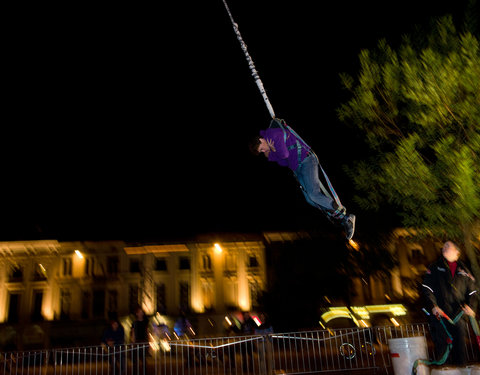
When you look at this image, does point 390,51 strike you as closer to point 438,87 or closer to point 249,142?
point 438,87

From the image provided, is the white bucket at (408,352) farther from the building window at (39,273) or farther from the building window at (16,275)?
the building window at (16,275)

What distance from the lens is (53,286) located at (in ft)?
173

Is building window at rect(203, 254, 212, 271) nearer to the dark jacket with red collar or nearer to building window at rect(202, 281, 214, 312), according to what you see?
building window at rect(202, 281, 214, 312)

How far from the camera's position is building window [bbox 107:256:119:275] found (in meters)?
53.1

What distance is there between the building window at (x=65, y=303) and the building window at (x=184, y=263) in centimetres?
1288

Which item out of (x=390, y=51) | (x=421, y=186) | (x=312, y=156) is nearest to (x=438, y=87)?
(x=390, y=51)

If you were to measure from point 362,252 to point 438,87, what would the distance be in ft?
101

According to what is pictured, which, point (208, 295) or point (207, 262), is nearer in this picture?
point (208, 295)

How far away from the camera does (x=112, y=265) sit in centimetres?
5341

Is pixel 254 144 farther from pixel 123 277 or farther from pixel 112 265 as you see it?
pixel 112 265

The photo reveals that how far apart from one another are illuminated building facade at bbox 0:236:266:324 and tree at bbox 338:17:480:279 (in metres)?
41.7

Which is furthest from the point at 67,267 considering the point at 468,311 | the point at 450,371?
the point at 468,311

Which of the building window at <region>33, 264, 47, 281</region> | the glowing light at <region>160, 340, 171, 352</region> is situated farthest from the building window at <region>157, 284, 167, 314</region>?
the glowing light at <region>160, 340, 171, 352</region>

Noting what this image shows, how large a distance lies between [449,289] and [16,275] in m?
54.2
